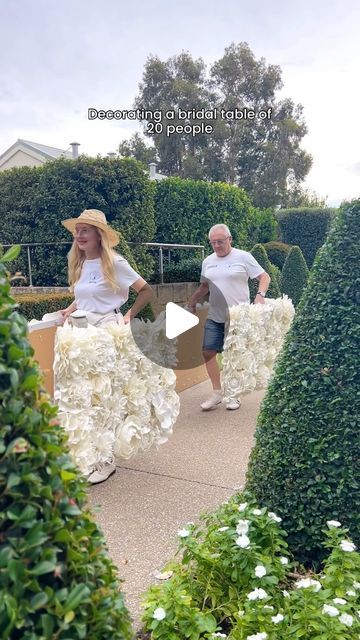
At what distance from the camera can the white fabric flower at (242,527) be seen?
83.9 inches

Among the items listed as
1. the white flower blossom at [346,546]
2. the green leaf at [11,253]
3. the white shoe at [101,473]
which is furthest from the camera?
the white shoe at [101,473]

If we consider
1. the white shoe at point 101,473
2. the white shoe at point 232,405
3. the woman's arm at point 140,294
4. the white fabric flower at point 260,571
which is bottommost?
the white shoe at point 232,405

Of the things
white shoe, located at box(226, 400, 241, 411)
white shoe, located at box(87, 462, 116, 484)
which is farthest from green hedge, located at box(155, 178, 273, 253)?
white shoe, located at box(87, 462, 116, 484)

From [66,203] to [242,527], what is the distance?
23.9 ft

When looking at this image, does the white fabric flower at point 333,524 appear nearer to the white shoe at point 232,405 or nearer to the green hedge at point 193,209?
the white shoe at point 232,405

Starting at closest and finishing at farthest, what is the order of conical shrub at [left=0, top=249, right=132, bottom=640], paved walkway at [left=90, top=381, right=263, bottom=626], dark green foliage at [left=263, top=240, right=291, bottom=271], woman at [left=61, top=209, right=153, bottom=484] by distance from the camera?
conical shrub at [left=0, top=249, right=132, bottom=640] < paved walkway at [left=90, top=381, right=263, bottom=626] < woman at [left=61, top=209, right=153, bottom=484] < dark green foliage at [left=263, top=240, right=291, bottom=271]

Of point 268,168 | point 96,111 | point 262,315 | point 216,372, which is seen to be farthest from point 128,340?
point 268,168

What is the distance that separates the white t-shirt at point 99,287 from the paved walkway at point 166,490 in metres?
1.26

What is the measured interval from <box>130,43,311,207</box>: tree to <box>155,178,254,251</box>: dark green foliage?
2348 cm

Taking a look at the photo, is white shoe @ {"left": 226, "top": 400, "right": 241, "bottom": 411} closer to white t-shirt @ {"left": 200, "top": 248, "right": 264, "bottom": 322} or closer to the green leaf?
white t-shirt @ {"left": 200, "top": 248, "right": 264, "bottom": 322}

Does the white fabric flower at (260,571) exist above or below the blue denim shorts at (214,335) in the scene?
below

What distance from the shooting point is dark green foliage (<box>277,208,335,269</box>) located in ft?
74.0

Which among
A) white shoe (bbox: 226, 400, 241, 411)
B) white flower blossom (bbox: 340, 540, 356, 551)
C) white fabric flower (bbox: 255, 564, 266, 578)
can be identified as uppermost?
white flower blossom (bbox: 340, 540, 356, 551)

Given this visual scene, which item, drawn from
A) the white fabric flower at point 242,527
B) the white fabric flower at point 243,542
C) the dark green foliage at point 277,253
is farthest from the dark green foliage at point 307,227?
the white fabric flower at point 243,542
